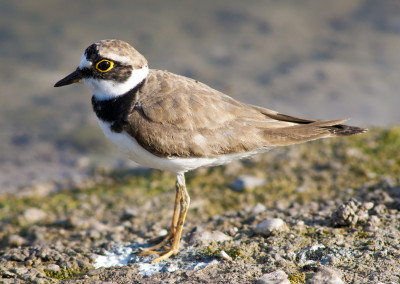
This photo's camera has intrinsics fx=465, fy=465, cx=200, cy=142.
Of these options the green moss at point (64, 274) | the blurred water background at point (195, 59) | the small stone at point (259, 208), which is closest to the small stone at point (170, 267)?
the green moss at point (64, 274)

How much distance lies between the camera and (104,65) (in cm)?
436

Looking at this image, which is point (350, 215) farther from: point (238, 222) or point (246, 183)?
point (246, 183)

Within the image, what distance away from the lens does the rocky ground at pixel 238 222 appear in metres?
3.82

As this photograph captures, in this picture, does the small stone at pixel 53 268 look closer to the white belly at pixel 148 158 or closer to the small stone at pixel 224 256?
A: the white belly at pixel 148 158

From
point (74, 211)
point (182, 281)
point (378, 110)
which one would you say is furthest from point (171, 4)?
point (182, 281)

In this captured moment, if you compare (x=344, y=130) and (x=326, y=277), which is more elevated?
(x=344, y=130)

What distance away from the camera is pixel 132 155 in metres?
4.38

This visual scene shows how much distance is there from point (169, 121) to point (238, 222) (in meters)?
1.45

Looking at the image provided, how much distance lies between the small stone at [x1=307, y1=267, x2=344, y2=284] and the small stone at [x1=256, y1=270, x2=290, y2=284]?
0.63 feet

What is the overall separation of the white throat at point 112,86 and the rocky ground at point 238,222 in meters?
1.52

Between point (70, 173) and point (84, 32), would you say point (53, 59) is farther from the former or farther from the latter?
point (70, 173)

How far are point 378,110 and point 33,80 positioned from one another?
7.59 meters

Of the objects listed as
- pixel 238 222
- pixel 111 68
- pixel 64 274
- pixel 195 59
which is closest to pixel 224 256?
pixel 238 222

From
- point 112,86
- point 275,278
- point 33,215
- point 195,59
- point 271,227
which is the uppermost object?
point 195,59
